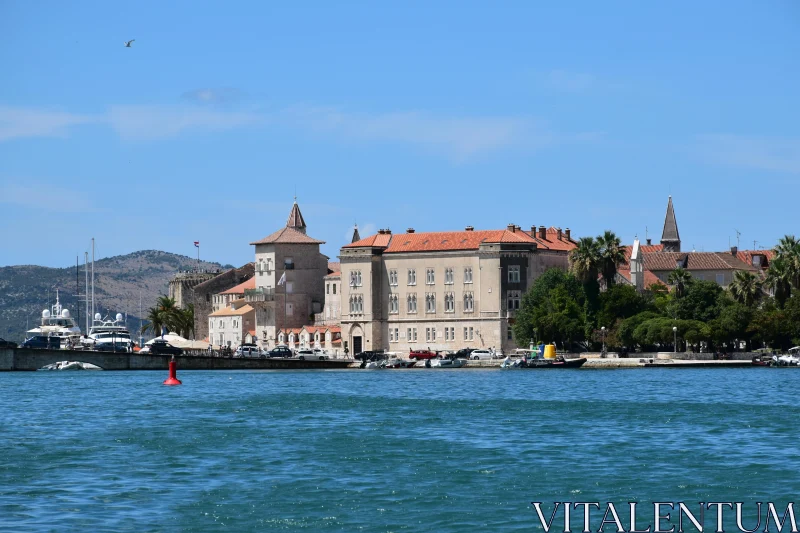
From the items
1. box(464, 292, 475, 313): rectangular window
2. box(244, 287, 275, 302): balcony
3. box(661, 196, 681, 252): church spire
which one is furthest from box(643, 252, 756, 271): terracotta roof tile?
box(244, 287, 275, 302): balcony

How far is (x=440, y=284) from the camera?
146 metres

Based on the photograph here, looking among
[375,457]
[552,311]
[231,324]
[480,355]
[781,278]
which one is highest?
[781,278]

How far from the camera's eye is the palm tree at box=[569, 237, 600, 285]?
133 metres

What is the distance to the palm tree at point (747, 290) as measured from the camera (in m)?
126

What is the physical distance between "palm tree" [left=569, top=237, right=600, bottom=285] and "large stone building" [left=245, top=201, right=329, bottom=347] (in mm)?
34678

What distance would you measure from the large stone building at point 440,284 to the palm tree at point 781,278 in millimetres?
24713

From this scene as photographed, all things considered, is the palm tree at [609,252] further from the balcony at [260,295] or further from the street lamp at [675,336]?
the balcony at [260,295]

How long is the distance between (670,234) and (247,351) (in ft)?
209

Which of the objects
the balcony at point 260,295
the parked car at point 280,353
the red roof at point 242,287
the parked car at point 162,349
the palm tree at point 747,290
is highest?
the red roof at point 242,287

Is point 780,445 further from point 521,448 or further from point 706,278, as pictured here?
point 706,278

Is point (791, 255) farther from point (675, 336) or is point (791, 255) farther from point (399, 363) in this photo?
point (399, 363)

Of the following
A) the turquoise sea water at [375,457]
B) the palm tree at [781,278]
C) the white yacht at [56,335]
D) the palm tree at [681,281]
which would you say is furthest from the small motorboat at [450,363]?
the turquoise sea water at [375,457]

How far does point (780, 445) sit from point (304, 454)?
13756 millimetres

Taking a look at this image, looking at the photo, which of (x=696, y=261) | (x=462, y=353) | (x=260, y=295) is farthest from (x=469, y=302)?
(x=696, y=261)
